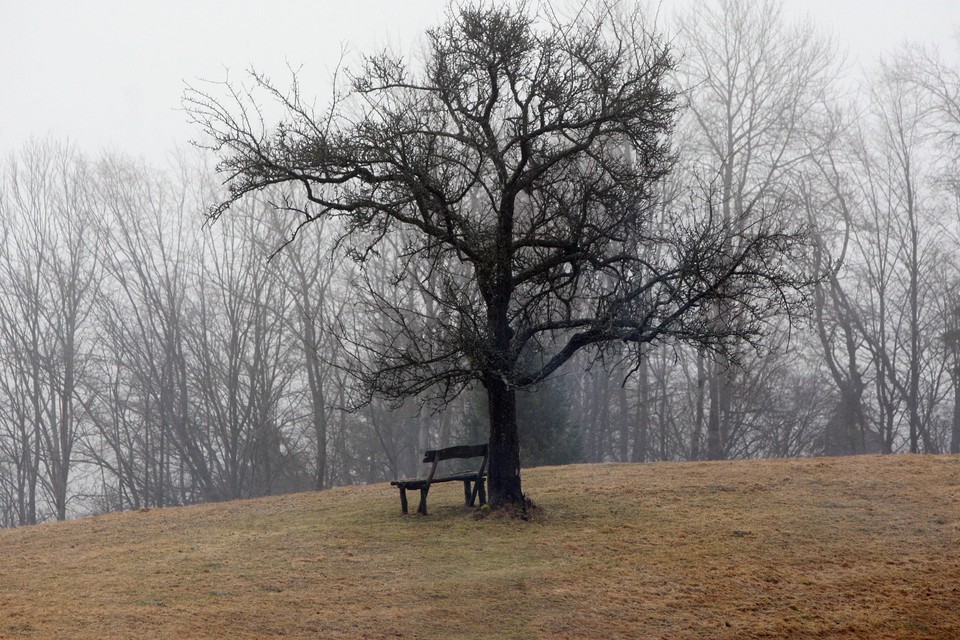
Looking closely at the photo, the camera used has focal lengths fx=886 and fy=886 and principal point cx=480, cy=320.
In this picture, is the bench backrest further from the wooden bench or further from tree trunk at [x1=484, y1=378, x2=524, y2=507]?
tree trunk at [x1=484, y1=378, x2=524, y2=507]

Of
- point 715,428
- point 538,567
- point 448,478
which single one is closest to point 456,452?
point 448,478

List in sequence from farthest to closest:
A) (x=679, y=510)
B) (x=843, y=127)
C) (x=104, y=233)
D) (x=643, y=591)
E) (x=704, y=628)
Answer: (x=104, y=233), (x=843, y=127), (x=679, y=510), (x=643, y=591), (x=704, y=628)

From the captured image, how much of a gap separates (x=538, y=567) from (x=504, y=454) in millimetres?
2614

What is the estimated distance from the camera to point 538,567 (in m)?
8.77

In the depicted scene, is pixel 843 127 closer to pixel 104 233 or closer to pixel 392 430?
pixel 392 430

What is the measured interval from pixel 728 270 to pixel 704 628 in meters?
4.71

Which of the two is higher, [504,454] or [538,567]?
[504,454]

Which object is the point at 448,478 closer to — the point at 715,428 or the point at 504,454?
the point at 504,454

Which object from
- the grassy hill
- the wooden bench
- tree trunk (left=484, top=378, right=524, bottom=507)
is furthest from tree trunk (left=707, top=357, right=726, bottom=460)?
tree trunk (left=484, top=378, right=524, bottom=507)

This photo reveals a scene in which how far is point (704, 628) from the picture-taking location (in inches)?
276

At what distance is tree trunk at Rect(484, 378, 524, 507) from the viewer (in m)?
11.3

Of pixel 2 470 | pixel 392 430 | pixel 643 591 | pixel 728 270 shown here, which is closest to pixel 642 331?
pixel 728 270

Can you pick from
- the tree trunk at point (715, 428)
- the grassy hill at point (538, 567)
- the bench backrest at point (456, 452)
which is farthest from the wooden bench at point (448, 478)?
the tree trunk at point (715, 428)

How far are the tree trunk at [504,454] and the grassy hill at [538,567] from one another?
45 centimetres
